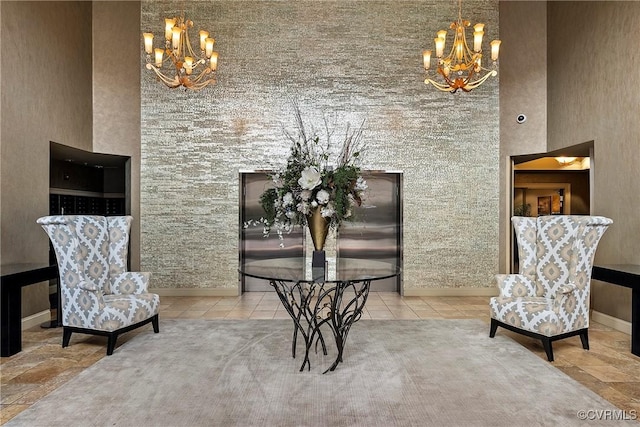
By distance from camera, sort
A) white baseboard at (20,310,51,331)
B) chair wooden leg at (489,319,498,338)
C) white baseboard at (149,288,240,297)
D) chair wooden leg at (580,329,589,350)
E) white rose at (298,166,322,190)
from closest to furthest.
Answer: white rose at (298,166,322,190) → chair wooden leg at (580,329,589,350) → chair wooden leg at (489,319,498,338) → white baseboard at (20,310,51,331) → white baseboard at (149,288,240,297)

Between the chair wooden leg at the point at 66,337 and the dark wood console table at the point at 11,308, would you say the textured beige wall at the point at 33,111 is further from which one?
the chair wooden leg at the point at 66,337

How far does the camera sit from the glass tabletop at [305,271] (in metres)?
3.23

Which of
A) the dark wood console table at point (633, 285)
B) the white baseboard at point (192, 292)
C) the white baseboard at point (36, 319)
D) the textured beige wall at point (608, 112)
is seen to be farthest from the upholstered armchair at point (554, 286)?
the white baseboard at point (36, 319)

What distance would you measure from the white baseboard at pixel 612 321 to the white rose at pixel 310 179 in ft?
13.2

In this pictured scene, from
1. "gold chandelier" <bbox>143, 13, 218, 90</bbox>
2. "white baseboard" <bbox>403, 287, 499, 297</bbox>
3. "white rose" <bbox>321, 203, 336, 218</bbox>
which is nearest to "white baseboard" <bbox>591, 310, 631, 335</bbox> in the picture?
"white baseboard" <bbox>403, 287, 499, 297</bbox>

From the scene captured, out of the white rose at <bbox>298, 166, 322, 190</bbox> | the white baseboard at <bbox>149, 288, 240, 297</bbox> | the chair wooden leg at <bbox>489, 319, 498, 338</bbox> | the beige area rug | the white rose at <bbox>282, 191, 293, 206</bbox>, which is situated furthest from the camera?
the white baseboard at <bbox>149, 288, 240, 297</bbox>

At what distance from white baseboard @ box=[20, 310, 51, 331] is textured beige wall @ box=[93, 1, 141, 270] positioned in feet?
5.83

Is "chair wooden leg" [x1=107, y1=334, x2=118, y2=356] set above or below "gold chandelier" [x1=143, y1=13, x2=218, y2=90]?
below

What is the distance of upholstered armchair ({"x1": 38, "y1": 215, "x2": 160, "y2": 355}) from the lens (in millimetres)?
3865

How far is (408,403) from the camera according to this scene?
2.82m

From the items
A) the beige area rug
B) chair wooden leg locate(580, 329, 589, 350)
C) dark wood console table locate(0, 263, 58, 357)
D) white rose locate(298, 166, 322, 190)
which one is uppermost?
white rose locate(298, 166, 322, 190)

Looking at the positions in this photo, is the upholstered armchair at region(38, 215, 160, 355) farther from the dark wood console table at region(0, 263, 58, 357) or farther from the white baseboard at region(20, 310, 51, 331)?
the white baseboard at region(20, 310, 51, 331)

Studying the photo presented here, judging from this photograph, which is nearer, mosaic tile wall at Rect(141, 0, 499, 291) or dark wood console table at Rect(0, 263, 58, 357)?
dark wood console table at Rect(0, 263, 58, 357)

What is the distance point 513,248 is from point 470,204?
1.34 metres
